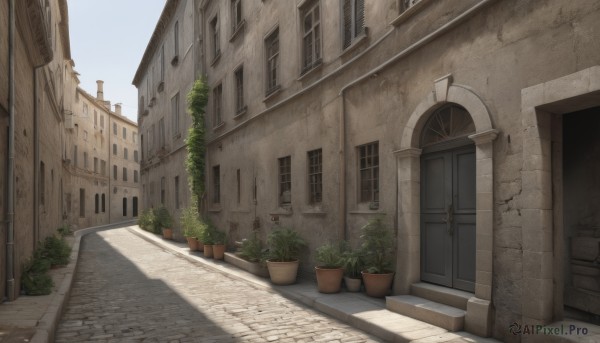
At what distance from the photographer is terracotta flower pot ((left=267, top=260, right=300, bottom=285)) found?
9.12m

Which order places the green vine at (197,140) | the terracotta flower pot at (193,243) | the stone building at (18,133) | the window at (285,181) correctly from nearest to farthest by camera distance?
the stone building at (18,133) → the window at (285,181) → the terracotta flower pot at (193,243) → the green vine at (197,140)

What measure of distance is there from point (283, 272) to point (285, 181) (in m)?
2.91

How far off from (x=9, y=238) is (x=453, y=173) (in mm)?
6873

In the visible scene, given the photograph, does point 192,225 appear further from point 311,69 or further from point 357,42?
point 357,42

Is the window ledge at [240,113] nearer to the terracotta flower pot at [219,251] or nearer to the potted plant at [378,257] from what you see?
the terracotta flower pot at [219,251]

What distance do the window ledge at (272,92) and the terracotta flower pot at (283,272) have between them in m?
4.52

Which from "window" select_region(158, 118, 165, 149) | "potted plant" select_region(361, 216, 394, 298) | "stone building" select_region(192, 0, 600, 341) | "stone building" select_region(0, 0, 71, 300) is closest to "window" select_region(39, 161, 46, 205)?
"stone building" select_region(0, 0, 71, 300)

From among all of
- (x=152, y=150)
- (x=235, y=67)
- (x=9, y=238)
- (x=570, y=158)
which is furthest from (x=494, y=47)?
(x=152, y=150)

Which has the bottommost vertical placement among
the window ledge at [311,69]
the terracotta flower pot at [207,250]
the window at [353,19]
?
the terracotta flower pot at [207,250]

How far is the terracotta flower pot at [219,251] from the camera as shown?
1338 centimetres

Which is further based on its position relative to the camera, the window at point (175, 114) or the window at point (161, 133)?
the window at point (161, 133)

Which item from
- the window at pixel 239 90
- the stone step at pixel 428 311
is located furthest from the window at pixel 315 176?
the window at pixel 239 90

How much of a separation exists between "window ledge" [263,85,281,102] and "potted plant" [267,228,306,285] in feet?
12.2

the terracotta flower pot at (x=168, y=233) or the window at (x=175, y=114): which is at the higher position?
the window at (x=175, y=114)
